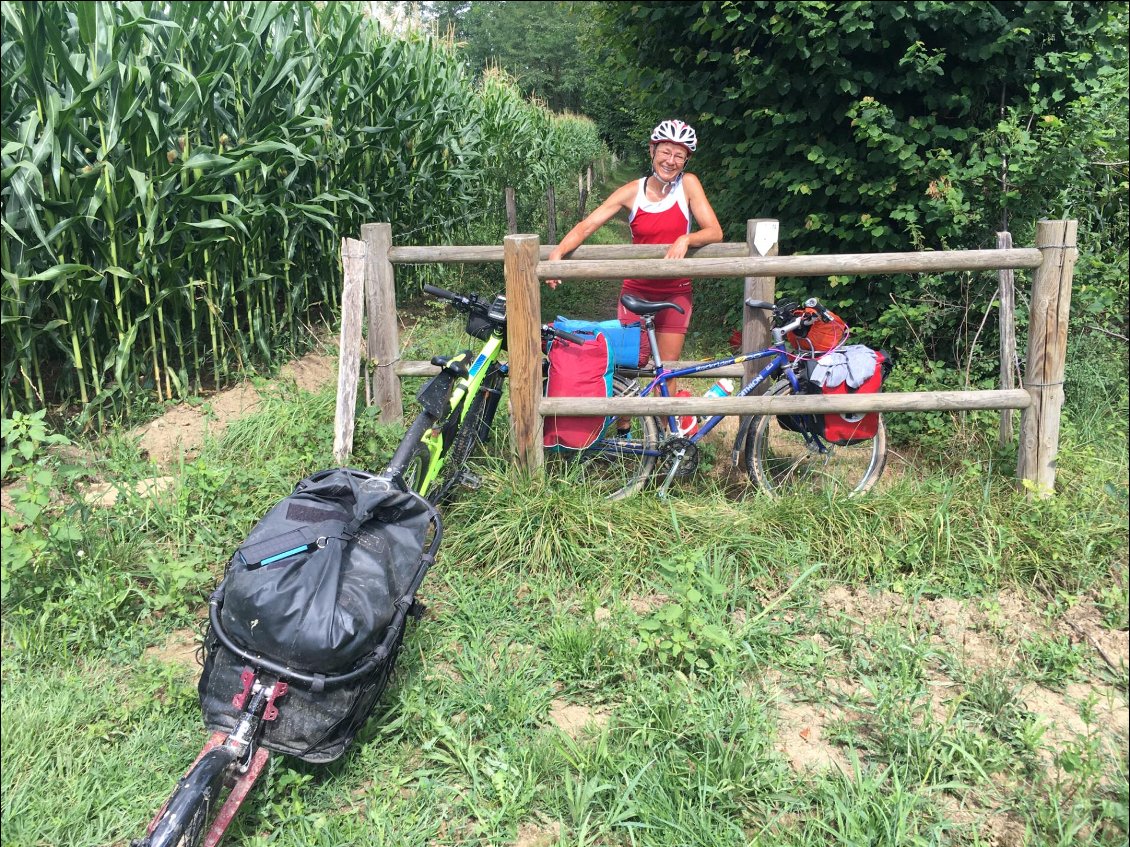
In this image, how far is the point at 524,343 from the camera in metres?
3.88

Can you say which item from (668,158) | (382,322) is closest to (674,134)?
(668,158)

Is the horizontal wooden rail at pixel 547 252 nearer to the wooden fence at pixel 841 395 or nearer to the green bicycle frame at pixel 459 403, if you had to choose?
the wooden fence at pixel 841 395

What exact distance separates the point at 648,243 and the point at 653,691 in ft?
8.83

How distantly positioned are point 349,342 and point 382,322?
222 mm

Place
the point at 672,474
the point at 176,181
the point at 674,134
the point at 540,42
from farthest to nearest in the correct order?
the point at 540,42 → the point at 176,181 → the point at 674,134 → the point at 672,474

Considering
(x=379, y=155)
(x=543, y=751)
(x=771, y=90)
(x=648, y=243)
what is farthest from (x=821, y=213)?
(x=543, y=751)

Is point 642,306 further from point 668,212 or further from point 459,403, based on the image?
point 459,403

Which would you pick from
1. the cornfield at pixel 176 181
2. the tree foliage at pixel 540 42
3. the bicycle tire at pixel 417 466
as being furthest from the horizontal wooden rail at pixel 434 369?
the tree foliage at pixel 540 42

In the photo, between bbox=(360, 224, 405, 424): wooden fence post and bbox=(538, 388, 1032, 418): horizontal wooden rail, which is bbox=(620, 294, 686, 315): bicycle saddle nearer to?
bbox=(538, 388, 1032, 418): horizontal wooden rail

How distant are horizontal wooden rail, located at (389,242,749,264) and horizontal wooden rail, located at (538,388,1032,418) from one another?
0.88 metres

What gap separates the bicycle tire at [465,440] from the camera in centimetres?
398

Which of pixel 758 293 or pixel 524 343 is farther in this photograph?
pixel 758 293

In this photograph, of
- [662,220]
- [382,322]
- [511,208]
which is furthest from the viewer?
[511,208]

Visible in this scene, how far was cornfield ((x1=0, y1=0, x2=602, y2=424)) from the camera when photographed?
419 cm
